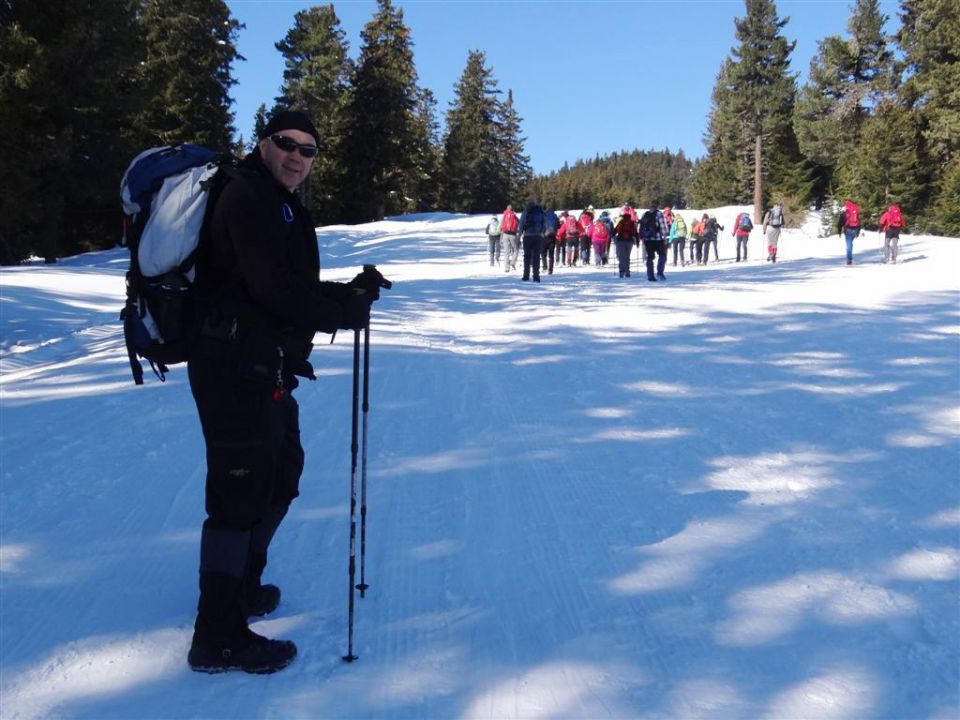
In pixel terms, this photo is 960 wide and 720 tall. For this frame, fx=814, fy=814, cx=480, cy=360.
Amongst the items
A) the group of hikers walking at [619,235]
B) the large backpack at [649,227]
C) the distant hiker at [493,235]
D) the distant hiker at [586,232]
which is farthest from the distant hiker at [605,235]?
the large backpack at [649,227]

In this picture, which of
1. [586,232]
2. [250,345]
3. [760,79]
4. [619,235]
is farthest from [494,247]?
[760,79]

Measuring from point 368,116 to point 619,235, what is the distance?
120 ft

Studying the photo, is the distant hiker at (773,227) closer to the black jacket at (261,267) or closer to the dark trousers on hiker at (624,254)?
the dark trousers on hiker at (624,254)

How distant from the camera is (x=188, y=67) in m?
41.6

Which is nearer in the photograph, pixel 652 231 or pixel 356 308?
pixel 356 308

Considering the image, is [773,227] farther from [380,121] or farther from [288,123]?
[380,121]

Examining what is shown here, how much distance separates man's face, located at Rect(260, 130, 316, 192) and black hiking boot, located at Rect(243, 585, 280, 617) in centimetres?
172

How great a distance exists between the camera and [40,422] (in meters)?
6.82

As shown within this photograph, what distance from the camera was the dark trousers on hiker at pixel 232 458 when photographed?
2939 millimetres

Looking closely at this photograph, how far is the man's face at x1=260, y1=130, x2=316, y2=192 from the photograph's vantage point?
3158mm

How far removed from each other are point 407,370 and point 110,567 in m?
5.01

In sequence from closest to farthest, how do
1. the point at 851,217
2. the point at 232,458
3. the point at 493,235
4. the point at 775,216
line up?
the point at 232,458
the point at 851,217
the point at 775,216
the point at 493,235

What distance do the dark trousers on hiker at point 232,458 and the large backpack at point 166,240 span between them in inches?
5.1

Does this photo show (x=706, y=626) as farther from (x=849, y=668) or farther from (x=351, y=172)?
(x=351, y=172)
